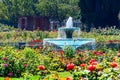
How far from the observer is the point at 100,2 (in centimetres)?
4050

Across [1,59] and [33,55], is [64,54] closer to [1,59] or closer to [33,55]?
[33,55]

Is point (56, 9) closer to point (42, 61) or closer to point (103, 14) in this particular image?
point (103, 14)

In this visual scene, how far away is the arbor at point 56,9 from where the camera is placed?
48.2m

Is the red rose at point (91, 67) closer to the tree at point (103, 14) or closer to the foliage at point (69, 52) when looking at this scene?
the foliage at point (69, 52)

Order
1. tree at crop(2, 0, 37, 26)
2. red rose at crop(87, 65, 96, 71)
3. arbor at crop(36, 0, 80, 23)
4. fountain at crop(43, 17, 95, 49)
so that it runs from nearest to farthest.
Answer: red rose at crop(87, 65, 96, 71) < fountain at crop(43, 17, 95, 49) < arbor at crop(36, 0, 80, 23) < tree at crop(2, 0, 37, 26)

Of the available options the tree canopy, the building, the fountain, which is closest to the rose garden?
the fountain

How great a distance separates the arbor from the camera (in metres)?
48.2

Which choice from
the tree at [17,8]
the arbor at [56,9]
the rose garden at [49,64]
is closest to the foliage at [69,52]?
the rose garden at [49,64]

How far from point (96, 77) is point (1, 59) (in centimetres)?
636

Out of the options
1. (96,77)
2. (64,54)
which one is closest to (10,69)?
(64,54)

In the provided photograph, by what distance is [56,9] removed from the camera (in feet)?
159

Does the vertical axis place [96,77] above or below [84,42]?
above

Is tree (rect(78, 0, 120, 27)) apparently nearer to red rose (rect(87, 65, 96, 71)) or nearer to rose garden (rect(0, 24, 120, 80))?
rose garden (rect(0, 24, 120, 80))

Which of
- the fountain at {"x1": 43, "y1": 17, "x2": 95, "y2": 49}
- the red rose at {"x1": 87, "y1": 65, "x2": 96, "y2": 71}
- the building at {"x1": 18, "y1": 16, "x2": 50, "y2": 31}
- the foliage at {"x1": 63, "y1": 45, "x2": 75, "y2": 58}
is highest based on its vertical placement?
the red rose at {"x1": 87, "y1": 65, "x2": 96, "y2": 71}
